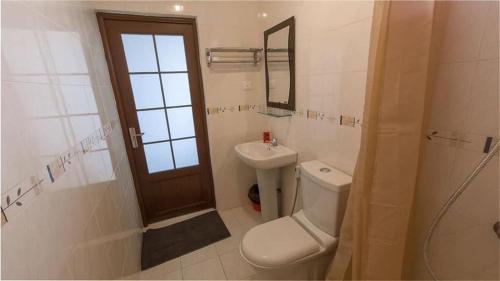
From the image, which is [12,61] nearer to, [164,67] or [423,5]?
[423,5]

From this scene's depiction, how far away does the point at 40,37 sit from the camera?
0.75 metres

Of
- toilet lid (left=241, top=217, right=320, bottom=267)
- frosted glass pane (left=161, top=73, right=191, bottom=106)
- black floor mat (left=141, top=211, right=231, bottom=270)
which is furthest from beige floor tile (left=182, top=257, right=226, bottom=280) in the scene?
frosted glass pane (left=161, top=73, right=191, bottom=106)

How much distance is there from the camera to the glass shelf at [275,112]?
1.85 m

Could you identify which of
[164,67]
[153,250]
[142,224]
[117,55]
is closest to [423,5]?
[164,67]

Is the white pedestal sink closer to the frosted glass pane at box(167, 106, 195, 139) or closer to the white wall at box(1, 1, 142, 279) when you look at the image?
the frosted glass pane at box(167, 106, 195, 139)

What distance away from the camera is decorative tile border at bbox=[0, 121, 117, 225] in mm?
481

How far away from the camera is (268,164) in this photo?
175cm

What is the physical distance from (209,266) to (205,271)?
50 millimetres

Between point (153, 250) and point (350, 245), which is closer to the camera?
point (350, 245)

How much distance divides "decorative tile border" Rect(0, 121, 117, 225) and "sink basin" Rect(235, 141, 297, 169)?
3.62 feet

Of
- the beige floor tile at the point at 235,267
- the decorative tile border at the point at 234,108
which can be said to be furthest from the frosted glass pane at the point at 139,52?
the beige floor tile at the point at 235,267

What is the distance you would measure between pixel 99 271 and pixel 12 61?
858mm

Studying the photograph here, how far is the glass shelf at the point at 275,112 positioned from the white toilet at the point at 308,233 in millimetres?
541

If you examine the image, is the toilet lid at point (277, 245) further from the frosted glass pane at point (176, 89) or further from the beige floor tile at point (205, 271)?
the frosted glass pane at point (176, 89)
